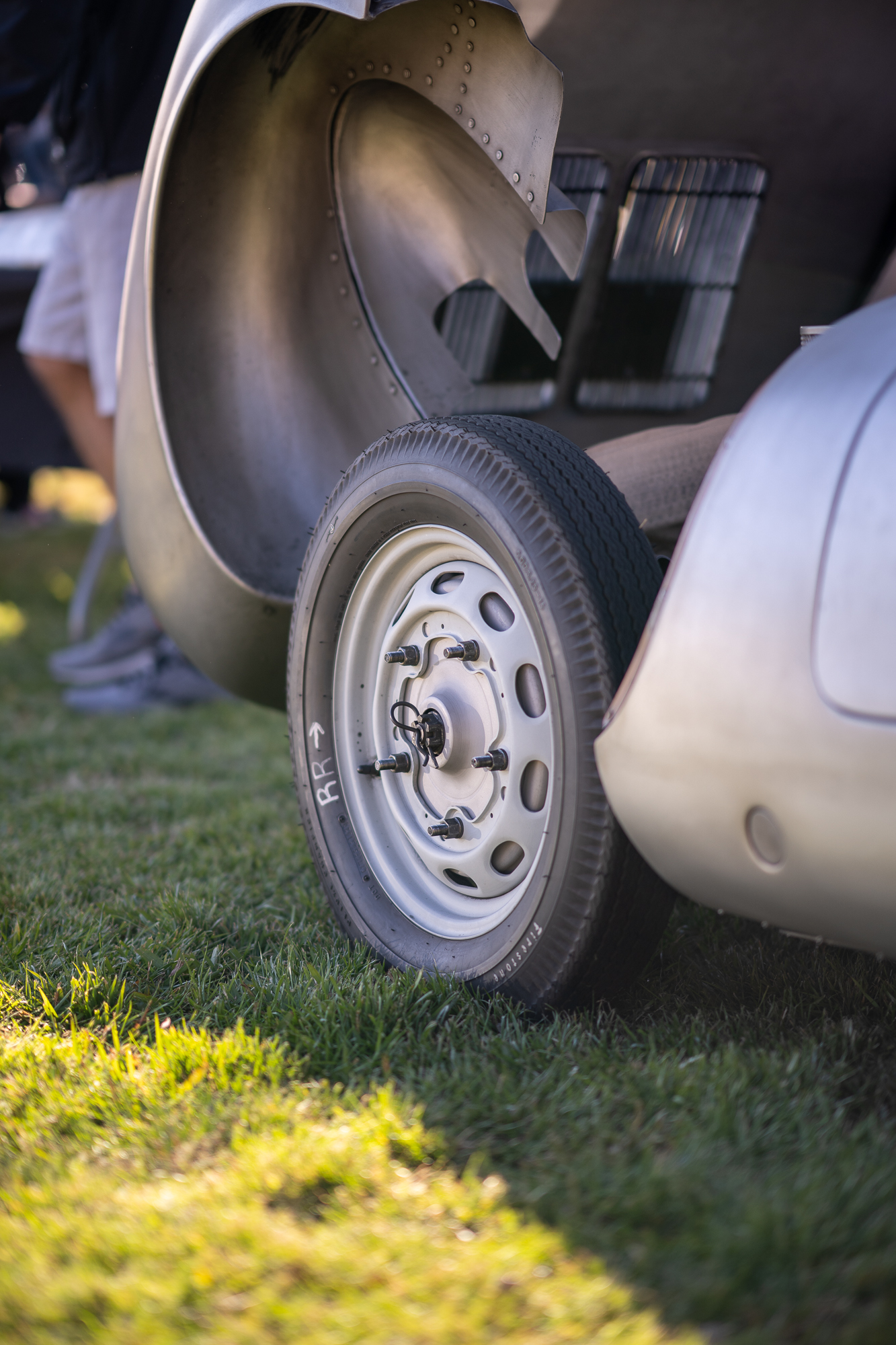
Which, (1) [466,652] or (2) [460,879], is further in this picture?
(2) [460,879]

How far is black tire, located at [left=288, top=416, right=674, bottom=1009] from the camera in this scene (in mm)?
1565

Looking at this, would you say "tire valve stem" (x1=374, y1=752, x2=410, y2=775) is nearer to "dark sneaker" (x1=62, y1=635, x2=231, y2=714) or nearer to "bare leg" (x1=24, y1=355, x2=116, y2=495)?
"dark sneaker" (x1=62, y1=635, x2=231, y2=714)

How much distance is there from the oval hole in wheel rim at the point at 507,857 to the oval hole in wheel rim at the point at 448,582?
1.39ft

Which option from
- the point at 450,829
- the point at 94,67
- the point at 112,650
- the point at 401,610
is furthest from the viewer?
the point at 112,650

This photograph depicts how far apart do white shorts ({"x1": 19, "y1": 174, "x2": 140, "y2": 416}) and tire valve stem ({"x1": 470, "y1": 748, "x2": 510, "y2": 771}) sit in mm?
2562

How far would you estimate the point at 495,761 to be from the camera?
1786 millimetres

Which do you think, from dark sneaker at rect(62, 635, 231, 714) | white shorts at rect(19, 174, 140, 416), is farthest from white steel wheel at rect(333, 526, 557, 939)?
dark sneaker at rect(62, 635, 231, 714)

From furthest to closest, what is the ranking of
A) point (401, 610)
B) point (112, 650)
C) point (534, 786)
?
1. point (112, 650)
2. point (401, 610)
3. point (534, 786)

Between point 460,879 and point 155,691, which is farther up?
point 460,879

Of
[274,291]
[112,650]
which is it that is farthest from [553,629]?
[112,650]

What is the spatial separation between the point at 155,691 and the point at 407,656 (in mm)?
2901

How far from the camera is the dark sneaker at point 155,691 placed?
4.63m

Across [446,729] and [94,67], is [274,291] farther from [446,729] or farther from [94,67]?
[94,67]

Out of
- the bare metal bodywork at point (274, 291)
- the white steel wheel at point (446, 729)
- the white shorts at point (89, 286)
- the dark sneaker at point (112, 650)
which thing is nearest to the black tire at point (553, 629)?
the white steel wheel at point (446, 729)
